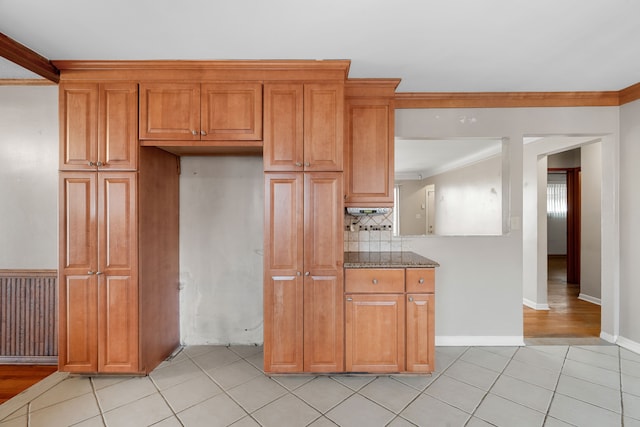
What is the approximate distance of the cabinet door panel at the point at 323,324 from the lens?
2.25 meters

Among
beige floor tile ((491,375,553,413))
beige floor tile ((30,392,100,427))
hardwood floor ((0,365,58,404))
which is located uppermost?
beige floor tile ((491,375,553,413))

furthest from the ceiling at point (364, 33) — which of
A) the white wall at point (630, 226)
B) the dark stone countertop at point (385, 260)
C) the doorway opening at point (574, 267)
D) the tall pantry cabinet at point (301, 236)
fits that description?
the doorway opening at point (574, 267)

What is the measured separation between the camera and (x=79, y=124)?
7.32 ft

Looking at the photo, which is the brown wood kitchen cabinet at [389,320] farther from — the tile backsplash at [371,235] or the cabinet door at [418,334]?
the tile backsplash at [371,235]

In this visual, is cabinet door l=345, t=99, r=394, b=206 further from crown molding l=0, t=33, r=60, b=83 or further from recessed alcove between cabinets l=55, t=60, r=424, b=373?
crown molding l=0, t=33, r=60, b=83

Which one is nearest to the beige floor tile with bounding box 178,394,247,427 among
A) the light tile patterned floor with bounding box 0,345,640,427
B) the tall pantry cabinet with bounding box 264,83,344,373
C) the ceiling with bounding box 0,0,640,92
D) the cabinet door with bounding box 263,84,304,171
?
the light tile patterned floor with bounding box 0,345,640,427

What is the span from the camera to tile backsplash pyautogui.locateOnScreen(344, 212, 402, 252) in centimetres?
290

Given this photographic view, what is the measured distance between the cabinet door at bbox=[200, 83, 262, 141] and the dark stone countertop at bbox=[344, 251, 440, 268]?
49.0 inches

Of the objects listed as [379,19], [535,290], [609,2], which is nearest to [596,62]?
[609,2]

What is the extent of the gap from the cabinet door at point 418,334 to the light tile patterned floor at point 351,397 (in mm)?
118

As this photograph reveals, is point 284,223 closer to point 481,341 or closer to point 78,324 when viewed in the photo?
point 78,324

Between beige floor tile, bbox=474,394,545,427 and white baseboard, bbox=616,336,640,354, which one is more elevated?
white baseboard, bbox=616,336,640,354

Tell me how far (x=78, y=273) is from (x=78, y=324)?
0.39 m

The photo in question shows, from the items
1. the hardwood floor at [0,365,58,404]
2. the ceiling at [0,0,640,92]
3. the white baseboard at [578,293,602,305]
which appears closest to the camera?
the ceiling at [0,0,640,92]
